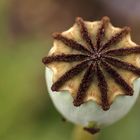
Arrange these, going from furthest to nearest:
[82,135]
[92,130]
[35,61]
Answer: [35,61] < [82,135] < [92,130]

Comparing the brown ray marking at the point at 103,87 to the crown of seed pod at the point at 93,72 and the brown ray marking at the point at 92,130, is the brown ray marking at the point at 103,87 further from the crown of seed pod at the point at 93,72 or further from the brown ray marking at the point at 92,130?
the brown ray marking at the point at 92,130

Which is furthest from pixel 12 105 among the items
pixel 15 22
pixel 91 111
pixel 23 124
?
pixel 91 111

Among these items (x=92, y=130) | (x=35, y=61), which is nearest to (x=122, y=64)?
(x=92, y=130)

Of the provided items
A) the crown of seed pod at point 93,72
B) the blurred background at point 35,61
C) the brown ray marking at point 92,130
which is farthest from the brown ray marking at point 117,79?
the blurred background at point 35,61

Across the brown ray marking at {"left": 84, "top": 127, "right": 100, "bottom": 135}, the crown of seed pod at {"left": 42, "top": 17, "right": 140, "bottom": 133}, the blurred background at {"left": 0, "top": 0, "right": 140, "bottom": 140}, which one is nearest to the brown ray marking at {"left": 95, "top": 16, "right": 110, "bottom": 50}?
the crown of seed pod at {"left": 42, "top": 17, "right": 140, "bottom": 133}

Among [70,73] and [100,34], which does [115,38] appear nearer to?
[100,34]

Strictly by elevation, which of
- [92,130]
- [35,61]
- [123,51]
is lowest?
[92,130]

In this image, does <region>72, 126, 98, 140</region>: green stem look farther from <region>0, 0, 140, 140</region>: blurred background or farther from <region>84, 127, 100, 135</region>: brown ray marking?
<region>0, 0, 140, 140</region>: blurred background

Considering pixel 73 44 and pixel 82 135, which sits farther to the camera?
pixel 82 135
